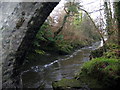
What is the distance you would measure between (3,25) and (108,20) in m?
8.53

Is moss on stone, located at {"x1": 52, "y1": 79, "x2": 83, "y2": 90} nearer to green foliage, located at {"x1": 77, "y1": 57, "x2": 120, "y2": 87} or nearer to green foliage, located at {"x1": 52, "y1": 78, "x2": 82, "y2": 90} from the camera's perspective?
green foliage, located at {"x1": 52, "y1": 78, "x2": 82, "y2": 90}

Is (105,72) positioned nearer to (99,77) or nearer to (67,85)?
(99,77)

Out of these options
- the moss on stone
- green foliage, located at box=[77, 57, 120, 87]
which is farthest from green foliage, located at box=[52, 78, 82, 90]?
green foliage, located at box=[77, 57, 120, 87]

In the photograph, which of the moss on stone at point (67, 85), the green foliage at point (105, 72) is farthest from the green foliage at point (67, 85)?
the green foliage at point (105, 72)

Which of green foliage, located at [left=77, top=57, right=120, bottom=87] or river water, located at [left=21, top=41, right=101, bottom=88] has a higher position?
green foliage, located at [left=77, top=57, right=120, bottom=87]

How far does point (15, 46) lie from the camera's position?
10.7 ft

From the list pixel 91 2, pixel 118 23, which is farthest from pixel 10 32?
pixel 91 2

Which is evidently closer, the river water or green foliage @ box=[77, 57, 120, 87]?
green foliage @ box=[77, 57, 120, 87]

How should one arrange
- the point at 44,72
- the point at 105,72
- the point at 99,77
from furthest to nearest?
the point at 44,72 → the point at 99,77 → the point at 105,72

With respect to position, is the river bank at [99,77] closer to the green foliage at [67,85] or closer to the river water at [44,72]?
the green foliage at [67,85]

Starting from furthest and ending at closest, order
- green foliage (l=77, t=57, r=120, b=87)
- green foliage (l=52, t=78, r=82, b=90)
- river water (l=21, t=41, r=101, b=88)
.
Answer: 1. river water (l=21, t=41, r=101, b=88)
2. green foliage (l=52, t=78, r=82, b=90)
3. green foliage (l=77, t=57, r=120, b=87)

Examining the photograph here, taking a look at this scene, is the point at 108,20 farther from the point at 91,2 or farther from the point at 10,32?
the point at 10,32

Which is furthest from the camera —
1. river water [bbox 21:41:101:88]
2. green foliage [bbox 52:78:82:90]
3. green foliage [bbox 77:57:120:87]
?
river water [bbox 21:41:101:88]

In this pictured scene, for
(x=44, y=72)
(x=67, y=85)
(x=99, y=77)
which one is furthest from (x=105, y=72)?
(x=44, y=72)
